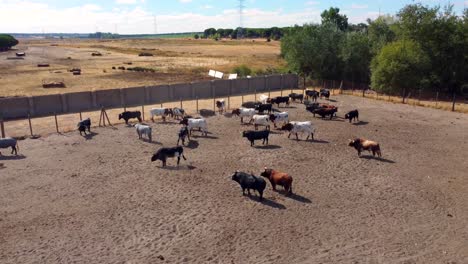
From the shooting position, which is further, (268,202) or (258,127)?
(258,127)

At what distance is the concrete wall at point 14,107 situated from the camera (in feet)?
110

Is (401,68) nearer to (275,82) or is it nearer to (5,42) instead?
(275,82)

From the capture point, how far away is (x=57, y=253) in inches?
516

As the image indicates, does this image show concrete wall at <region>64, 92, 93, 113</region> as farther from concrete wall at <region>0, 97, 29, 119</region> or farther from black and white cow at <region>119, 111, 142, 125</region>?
black and white cow at <region>119, 111, 142, 125</region>

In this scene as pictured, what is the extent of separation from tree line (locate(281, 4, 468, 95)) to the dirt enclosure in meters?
18.1

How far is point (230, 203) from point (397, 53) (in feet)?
109

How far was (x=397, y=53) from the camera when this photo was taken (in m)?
43.1

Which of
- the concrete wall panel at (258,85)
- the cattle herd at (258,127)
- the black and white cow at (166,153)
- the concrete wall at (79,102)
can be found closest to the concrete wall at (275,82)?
the concrete wall panel at (258,85)

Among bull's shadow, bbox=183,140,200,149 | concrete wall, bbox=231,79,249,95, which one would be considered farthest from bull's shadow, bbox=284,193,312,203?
concrete wall, bbox=231,79,249,95

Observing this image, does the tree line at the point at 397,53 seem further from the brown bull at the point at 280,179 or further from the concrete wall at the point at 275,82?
the brown bull at the point at 280,179

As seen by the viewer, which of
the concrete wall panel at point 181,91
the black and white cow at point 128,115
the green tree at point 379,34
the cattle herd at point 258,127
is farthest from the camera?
the green tree at point 379,34

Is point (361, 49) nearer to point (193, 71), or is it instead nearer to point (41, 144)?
point (193, 71)

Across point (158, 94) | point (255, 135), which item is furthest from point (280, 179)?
point (158, 94)

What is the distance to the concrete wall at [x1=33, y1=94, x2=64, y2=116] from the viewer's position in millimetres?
34650
